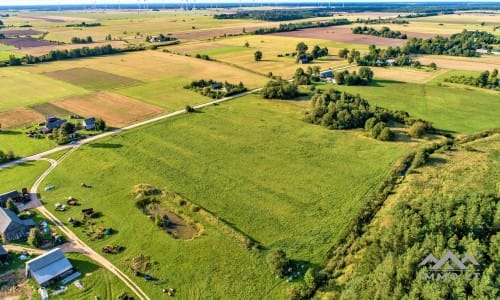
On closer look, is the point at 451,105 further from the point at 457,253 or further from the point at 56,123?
the point at 56,123

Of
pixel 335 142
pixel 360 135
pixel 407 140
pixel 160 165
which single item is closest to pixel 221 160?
pixel 160 165

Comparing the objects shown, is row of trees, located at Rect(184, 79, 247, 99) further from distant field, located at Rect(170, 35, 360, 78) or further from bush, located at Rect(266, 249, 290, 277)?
bush, located at Rect(266, 249, 290, 277)

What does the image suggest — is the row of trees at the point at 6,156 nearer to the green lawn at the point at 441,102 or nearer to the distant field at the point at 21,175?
the distant field at the point at 21,175

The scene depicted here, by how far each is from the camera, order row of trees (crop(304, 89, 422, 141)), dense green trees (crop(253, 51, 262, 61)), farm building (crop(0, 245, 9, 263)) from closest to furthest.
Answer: farm building (crop(0, 245, 9, 263))
row of trees (crop(304, 89, 422, 141))
dense green trees (crop(253, 51, 262, 61))

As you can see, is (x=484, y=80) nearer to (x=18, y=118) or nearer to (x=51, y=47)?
(x=18, y=118)

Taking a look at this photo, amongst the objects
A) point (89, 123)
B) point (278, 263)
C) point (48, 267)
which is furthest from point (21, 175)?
point (278, 263)

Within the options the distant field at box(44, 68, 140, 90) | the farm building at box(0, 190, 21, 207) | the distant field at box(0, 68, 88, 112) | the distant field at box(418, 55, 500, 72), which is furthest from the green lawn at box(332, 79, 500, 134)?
the distant field at box(0, 68, 88, 112)

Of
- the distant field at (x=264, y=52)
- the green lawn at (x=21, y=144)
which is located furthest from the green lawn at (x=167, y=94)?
the distant field at (x=264, y=52)
